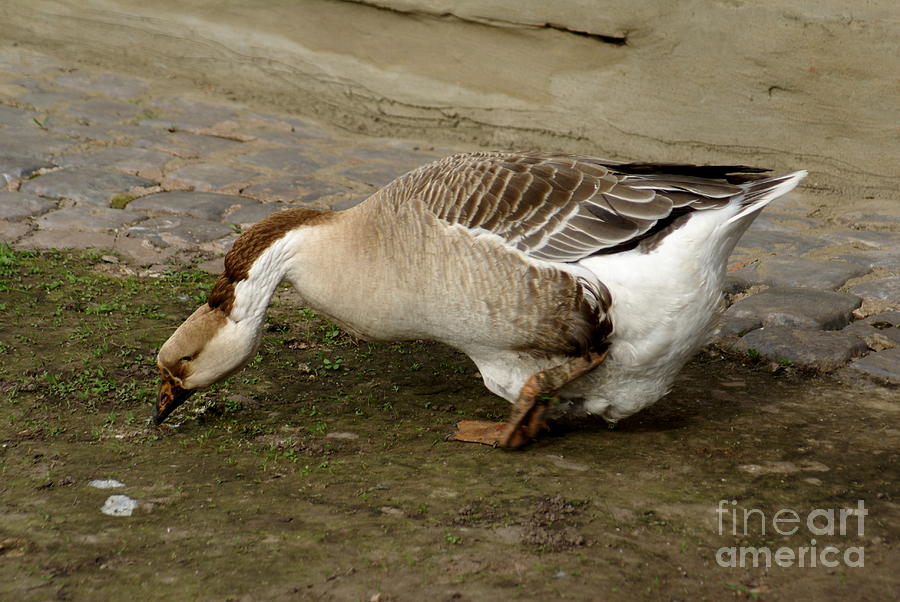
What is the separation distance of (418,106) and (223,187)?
216cm

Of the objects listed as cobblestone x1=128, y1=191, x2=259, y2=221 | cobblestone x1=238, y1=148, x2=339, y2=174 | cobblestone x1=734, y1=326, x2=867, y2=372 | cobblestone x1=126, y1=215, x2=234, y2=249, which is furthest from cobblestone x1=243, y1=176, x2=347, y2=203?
cobblestone x1=734, y1=326, x2=867, y2=372

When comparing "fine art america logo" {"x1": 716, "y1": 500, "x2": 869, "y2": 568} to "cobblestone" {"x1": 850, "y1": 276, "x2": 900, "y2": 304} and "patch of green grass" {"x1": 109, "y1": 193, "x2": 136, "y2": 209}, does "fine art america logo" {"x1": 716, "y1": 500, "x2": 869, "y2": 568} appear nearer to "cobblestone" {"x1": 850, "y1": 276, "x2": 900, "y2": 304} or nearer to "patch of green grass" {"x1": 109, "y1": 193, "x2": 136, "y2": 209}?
"cobblestone" {"x1": 850, "y1": 276, "x2": 900, "y2": 304}

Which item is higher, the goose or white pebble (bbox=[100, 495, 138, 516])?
the goose

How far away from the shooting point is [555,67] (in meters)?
7.32

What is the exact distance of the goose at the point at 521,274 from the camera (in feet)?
10.7

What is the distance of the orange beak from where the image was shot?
3512mm

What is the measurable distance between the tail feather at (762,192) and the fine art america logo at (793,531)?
1008mm

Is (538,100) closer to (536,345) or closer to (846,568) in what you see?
(536,345)

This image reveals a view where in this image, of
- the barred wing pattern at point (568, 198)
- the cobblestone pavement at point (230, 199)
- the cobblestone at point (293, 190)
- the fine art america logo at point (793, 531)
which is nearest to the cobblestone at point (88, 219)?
the cobblestone pavement at point (230, 199)

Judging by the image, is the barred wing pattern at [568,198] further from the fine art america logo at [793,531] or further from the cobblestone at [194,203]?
the cobblestone at [194,203]

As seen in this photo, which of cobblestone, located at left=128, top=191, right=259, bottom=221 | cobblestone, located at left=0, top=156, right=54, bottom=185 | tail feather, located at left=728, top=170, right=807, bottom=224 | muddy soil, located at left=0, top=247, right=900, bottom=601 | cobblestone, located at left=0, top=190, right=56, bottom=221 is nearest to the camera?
muddy soil, located at left=0, top=247, right=900, bottom=601

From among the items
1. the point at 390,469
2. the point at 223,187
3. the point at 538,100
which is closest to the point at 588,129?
the point at 538,100

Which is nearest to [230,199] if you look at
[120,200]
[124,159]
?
[120,200]

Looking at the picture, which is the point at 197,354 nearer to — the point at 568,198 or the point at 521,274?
the point at 521,274
